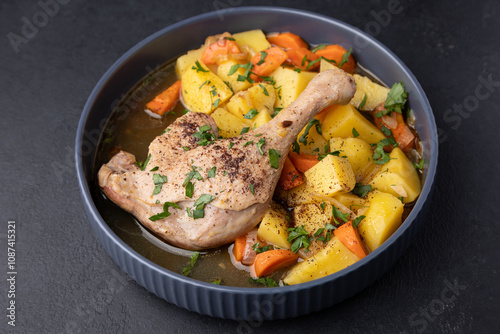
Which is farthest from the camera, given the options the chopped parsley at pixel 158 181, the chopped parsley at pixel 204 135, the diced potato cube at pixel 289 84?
the diced potato cube at pixel 289 84

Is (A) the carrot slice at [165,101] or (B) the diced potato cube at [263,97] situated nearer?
(B) the diced potato cube at [263,97]

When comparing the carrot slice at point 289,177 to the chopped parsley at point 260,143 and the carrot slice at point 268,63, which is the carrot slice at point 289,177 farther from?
the carrot slice at point 268,63

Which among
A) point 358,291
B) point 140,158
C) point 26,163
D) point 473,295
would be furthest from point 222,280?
point 26,163

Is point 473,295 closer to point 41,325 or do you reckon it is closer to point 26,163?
point 41,325

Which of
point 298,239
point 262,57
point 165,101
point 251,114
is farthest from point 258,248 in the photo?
point 262,57

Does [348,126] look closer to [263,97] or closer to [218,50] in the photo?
[263,97]

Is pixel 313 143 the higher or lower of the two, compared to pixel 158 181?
higher

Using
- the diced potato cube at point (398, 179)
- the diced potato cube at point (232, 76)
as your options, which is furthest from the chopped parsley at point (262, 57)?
the diced potato cube at point (398, 179)
